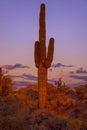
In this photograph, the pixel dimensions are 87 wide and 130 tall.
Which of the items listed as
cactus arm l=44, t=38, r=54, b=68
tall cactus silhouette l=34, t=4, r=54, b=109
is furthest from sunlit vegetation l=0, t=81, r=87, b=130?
cactus arm l=44, t=38, r=54, b=68

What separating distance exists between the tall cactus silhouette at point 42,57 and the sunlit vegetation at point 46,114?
114cm

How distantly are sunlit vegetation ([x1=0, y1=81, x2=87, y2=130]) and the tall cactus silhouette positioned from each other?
3.74ft

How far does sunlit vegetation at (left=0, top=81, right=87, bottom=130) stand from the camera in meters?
17.2

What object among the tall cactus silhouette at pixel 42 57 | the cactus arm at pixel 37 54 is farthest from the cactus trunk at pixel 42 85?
the cactus arm at pixel 37 54

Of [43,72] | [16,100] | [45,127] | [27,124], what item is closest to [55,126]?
[45,127]

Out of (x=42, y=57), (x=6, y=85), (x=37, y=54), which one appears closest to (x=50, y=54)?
(x=42, y=57)

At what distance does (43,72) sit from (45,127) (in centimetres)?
555

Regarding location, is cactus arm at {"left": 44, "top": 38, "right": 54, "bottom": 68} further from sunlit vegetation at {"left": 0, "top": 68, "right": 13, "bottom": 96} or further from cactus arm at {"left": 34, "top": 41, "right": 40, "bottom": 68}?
sunlit vegetation at {"left": 0, "top": 68, "right": 13, "bottom": 96}

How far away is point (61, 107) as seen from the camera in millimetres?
23656

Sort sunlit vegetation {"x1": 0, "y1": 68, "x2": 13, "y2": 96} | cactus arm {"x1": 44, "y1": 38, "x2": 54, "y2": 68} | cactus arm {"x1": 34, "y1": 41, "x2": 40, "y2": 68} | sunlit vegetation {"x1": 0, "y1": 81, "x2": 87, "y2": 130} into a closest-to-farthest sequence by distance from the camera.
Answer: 1. sunlit vegetation {"x1": 0, "y1": 81, "x2": 87, "y2": 130}
2. cactus arm {"x1": 44, "y1": 38, "x2": 54, "y2": 68}
3. cactus arm {"x1": 34, "y1": 41, "x2": 40, "y2": 68}
4. sunlit vegetation {"x1": 0, "y1": 68, "x2": 13, "y2": 96}

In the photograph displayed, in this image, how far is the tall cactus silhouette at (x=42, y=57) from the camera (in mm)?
21781

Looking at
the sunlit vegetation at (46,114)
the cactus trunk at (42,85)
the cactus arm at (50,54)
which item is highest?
the cactus arm at (50,54)

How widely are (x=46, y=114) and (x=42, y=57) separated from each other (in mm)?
4211

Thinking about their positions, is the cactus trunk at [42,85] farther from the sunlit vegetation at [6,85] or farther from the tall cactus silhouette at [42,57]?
the sunlit vegetation at [6,85]
